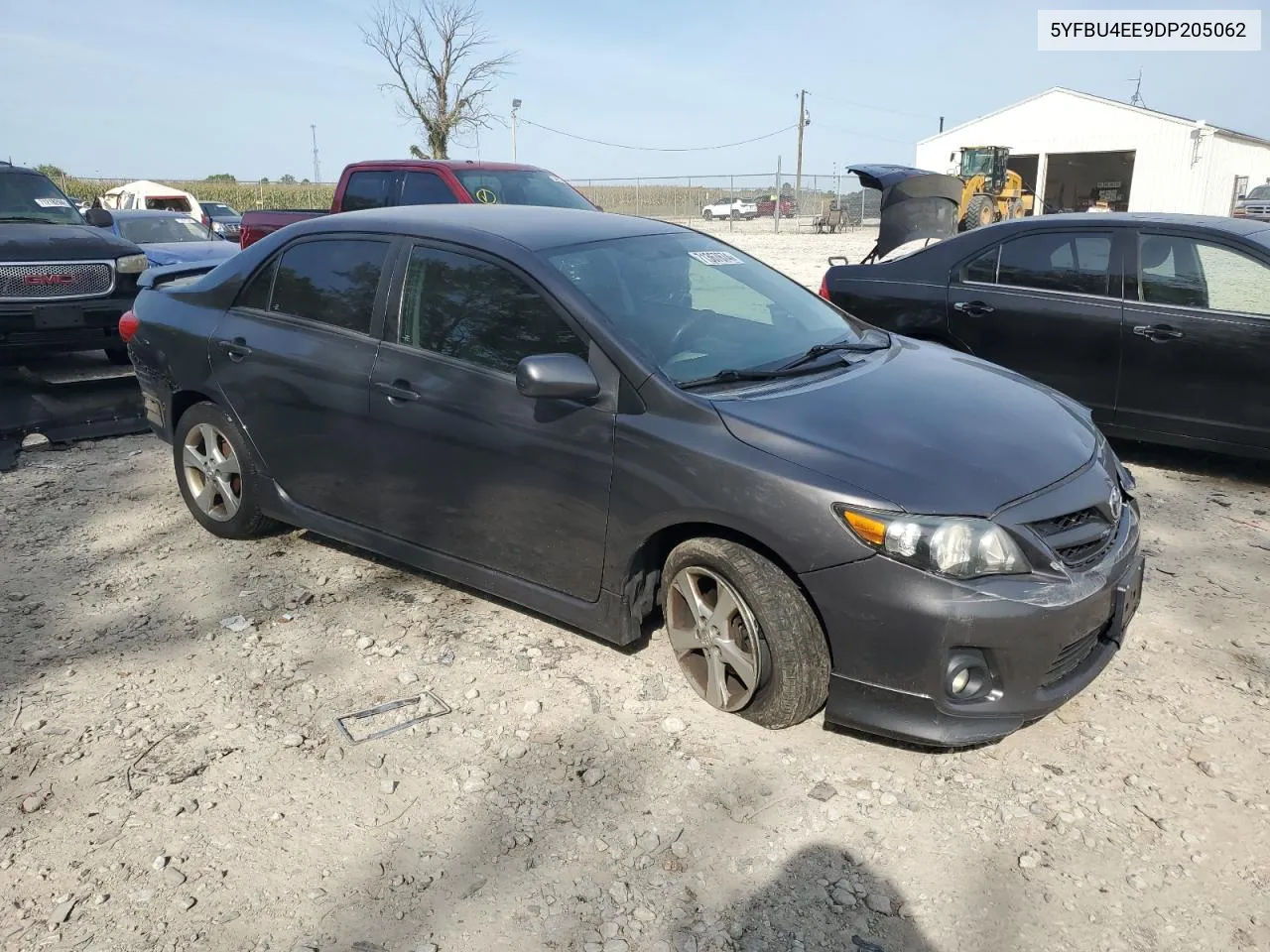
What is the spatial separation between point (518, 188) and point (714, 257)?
5736 millimetres

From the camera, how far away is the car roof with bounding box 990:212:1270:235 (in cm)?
566

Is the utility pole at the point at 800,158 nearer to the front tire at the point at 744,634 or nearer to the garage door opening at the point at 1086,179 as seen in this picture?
the garage door opening at the point at 1086,179

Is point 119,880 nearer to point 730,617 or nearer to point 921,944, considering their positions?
point 730,617

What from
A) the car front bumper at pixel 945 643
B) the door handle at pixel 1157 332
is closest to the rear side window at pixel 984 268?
the door handle at pixel 1157 332

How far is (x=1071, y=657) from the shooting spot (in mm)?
2979

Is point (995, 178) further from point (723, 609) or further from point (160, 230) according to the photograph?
point (723, 609)

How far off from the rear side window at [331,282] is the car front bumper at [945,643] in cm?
230

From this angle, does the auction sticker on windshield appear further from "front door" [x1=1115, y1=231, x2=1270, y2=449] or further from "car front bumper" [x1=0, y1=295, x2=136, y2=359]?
"car front bumper" [x1=0, y1=295, x2=136, y2=359]

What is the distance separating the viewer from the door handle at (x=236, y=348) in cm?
449

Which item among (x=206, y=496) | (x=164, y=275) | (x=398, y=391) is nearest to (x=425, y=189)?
(x=164, y=275)

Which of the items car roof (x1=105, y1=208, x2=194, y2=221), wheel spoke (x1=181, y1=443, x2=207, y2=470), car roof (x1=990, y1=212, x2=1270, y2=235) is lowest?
wheel spoke (x1=181, y1=443, x2=207, y2=470)

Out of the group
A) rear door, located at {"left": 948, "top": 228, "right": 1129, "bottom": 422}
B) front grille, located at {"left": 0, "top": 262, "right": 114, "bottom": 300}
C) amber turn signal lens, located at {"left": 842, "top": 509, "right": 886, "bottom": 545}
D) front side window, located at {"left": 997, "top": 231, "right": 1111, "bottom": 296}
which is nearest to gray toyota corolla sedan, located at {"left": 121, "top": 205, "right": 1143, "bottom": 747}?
amber turn signal lens, located at {"left": 842, "top": 509, "right": 886, "bottom": 545}

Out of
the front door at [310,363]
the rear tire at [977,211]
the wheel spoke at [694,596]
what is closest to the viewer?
the wheel spoke at [694,596]

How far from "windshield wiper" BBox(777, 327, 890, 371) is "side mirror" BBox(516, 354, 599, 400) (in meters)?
0.78
